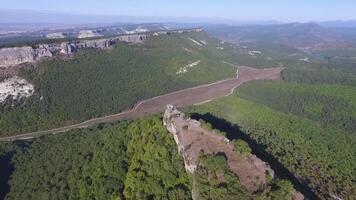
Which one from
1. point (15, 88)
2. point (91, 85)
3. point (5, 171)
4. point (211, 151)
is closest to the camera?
point (211, 151)

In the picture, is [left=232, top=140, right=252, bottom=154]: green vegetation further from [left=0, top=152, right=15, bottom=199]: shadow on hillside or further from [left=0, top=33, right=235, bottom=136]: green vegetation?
[left=0, top=33, right=235, bottom=136]: green vegetation

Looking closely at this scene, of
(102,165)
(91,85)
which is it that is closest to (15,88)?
(91,85)

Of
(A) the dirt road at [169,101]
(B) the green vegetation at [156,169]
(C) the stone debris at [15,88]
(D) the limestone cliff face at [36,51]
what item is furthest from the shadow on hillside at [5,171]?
(D) the limestone cliff face at [36,51]

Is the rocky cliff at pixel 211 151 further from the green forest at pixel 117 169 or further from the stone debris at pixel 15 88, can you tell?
the stone debris at pixel 15 88

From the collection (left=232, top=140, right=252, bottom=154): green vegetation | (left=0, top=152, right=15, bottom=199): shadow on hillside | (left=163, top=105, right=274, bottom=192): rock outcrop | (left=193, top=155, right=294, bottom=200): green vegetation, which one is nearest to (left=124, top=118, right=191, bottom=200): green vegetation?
(left=163, top=105, right=274, bottom=192): rock outcrop

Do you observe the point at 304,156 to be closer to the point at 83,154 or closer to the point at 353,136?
the point at 353,136

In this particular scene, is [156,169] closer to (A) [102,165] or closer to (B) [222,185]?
(B) [222,185]
